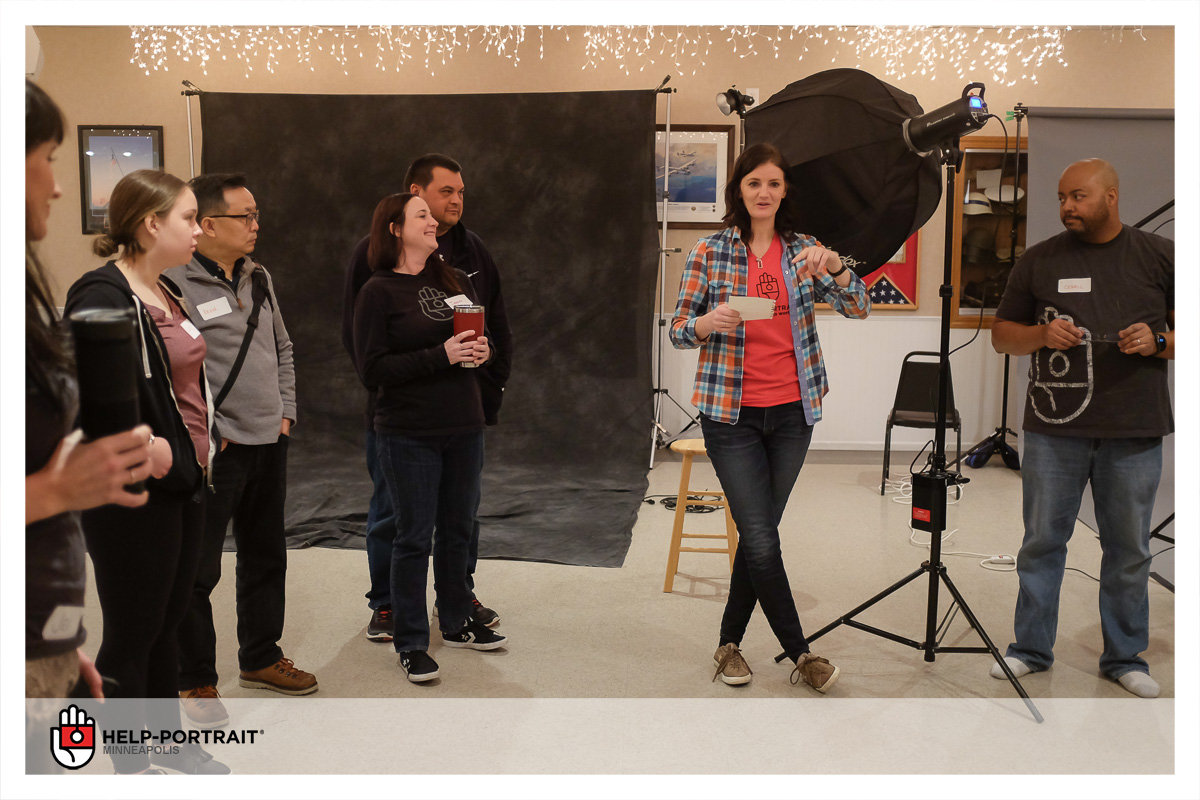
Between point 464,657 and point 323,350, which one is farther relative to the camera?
point 323,350

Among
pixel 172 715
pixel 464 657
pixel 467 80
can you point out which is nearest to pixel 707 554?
pixel 464 657

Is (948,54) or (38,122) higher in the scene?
(948,54)

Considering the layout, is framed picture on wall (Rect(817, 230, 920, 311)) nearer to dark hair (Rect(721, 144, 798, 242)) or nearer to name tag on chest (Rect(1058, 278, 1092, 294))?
name tag on chest (Rect(1058, 278, 1092, 294))

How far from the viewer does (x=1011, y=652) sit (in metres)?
2.57

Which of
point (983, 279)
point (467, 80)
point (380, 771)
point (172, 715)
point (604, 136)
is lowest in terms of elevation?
point (380, 771)

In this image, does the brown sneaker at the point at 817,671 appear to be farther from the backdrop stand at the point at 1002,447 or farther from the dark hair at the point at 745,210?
the backdrop stand at the point at 1002,447

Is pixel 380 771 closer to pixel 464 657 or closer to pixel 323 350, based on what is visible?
pixel 464 657

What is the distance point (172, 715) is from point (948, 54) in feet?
17.5

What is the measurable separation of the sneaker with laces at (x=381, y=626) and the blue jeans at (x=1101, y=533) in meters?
1.82

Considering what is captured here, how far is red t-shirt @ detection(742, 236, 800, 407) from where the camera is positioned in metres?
2.31

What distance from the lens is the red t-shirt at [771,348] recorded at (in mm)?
2312

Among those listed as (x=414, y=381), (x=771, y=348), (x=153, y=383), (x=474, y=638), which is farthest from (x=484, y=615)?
(x=153, y=383)
